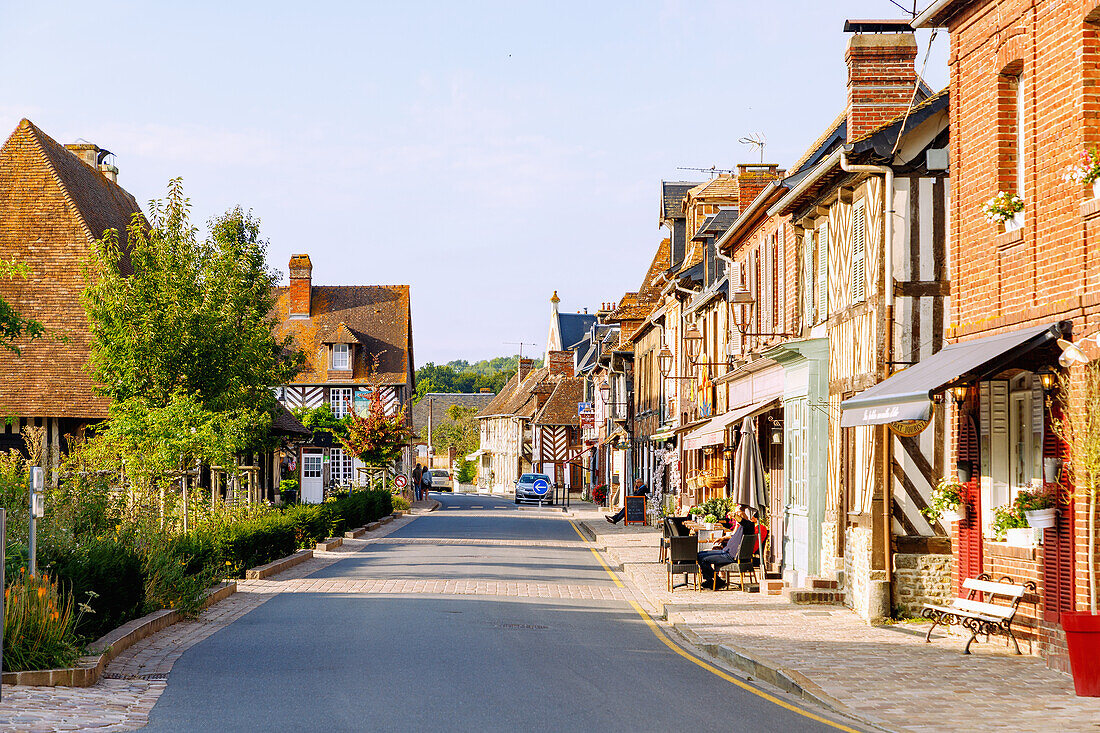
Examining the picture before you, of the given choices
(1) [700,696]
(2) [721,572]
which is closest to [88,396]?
(2) [721,572]

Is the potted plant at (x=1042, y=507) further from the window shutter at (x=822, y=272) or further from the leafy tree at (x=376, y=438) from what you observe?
the leafy tree at (x=376, y=438)

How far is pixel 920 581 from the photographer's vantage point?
49.2 feet

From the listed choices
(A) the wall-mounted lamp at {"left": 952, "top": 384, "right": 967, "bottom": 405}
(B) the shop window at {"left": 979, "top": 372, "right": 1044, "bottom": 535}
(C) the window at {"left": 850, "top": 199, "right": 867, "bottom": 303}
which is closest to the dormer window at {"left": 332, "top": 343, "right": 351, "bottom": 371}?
(C) the window at {"left": 850, "top": 199, "right": 867, "bottom": 303}

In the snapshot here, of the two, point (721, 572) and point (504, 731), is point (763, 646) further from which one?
point (721, 572)

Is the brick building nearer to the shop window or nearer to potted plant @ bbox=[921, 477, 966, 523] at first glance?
the shop window

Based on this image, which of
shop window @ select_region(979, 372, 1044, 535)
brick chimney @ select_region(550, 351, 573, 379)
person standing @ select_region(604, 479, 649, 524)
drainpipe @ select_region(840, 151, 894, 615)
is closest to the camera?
shop window @ select_region(979, 372, 1044, 535)

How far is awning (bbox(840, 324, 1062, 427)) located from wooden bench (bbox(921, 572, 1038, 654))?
207 centimetres

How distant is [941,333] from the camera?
49.3 ft

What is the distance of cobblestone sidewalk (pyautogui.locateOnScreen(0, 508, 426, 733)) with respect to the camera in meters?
8.03

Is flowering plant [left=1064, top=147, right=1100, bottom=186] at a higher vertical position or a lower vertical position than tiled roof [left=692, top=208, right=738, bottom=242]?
lower

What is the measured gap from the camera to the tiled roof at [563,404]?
258 ft

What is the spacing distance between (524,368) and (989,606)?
288 ft

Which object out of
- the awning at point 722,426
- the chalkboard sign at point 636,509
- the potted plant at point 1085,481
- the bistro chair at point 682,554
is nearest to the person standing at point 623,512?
the chalkboard sign at point 636,509

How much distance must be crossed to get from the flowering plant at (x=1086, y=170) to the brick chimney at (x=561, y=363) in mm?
76422
